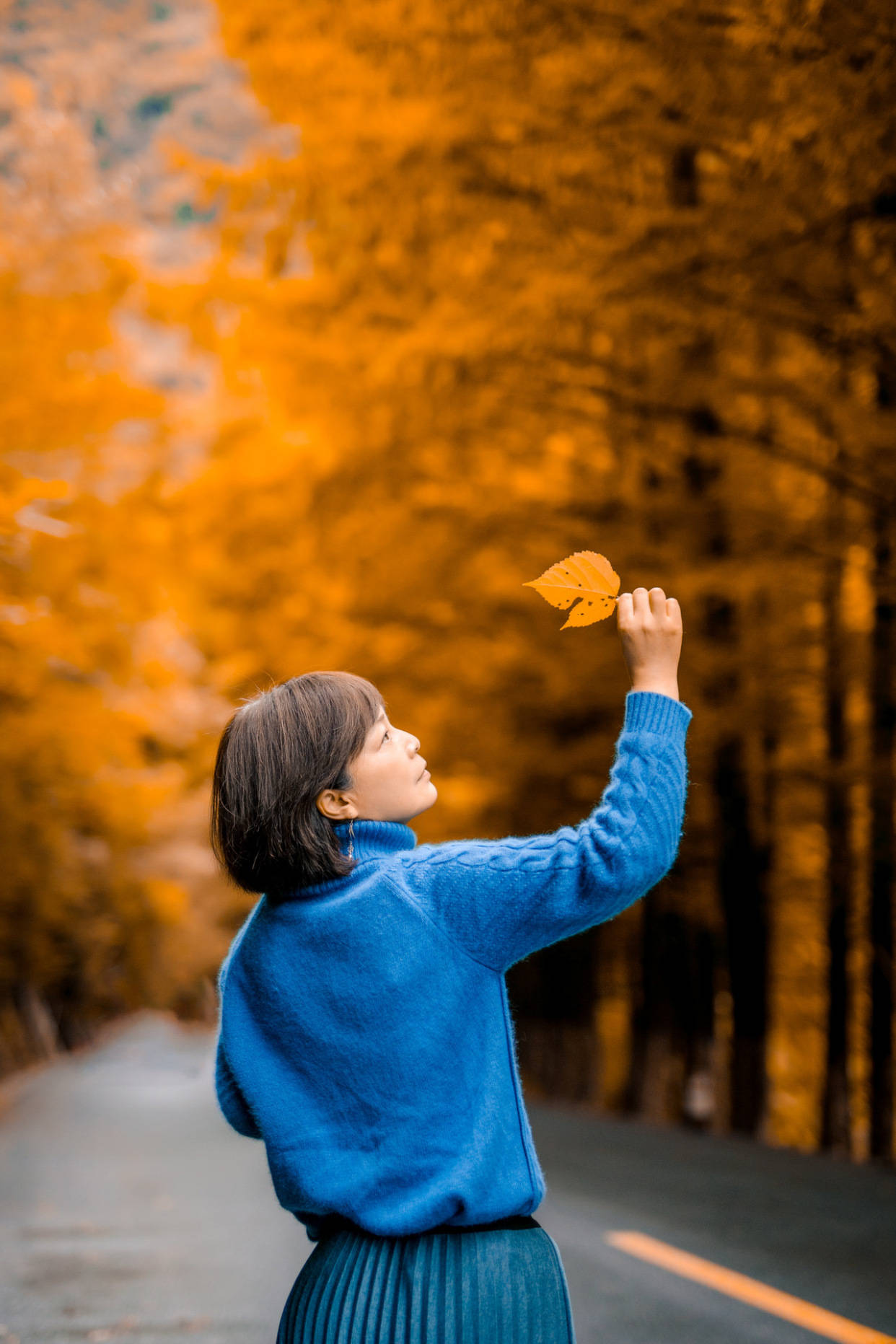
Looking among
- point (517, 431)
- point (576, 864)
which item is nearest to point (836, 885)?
point (517, 431)

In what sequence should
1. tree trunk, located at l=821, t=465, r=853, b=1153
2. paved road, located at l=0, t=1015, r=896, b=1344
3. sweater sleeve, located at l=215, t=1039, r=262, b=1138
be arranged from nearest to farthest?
1. sweater sleeve, located at l=215, t=1039, r=262, b=1138
2. paved road, located at l=0, t=1015, r=896, b=1344
3. tree trunk, located at l=821, t=465, r=853, b=1153

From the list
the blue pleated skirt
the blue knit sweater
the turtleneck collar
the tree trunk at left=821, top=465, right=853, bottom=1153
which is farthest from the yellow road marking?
the tree trunk at left=821, top=465, right=853, bottom=1153

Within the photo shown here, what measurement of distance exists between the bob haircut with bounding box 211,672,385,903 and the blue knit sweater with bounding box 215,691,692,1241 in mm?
43

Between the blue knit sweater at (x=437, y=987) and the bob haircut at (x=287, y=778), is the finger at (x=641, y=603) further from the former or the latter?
the bob haircut at (x=287, y=778)

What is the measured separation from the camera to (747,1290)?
18.4 ft

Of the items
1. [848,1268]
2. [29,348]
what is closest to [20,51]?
[29,348]

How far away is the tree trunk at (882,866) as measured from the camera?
1008 cm

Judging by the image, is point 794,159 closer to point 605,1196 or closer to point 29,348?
point 605,1196

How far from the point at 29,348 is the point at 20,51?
4787mm

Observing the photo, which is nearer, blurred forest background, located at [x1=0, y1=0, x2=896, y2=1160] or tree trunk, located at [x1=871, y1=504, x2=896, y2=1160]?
blurred forest background, located at [x1=0, y1=0, x2=896, y2=1160]

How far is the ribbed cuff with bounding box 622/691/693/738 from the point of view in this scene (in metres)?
1.62

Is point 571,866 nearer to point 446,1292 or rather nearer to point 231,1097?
point 446,1292

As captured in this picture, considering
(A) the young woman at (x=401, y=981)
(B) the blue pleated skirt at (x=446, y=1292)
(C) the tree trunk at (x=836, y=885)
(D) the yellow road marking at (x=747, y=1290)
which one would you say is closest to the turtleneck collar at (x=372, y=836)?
(A) the young woman at (x=401, y=981)

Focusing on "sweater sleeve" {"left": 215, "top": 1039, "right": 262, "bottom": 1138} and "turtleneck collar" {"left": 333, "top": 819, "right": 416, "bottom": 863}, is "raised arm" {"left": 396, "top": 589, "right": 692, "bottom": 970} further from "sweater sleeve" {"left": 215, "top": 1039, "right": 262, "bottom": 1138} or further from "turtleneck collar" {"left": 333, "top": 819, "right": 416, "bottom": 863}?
"sweater sleeve" {"left": 215, "top": 1039, "right": 262, "bottom": 1138}
